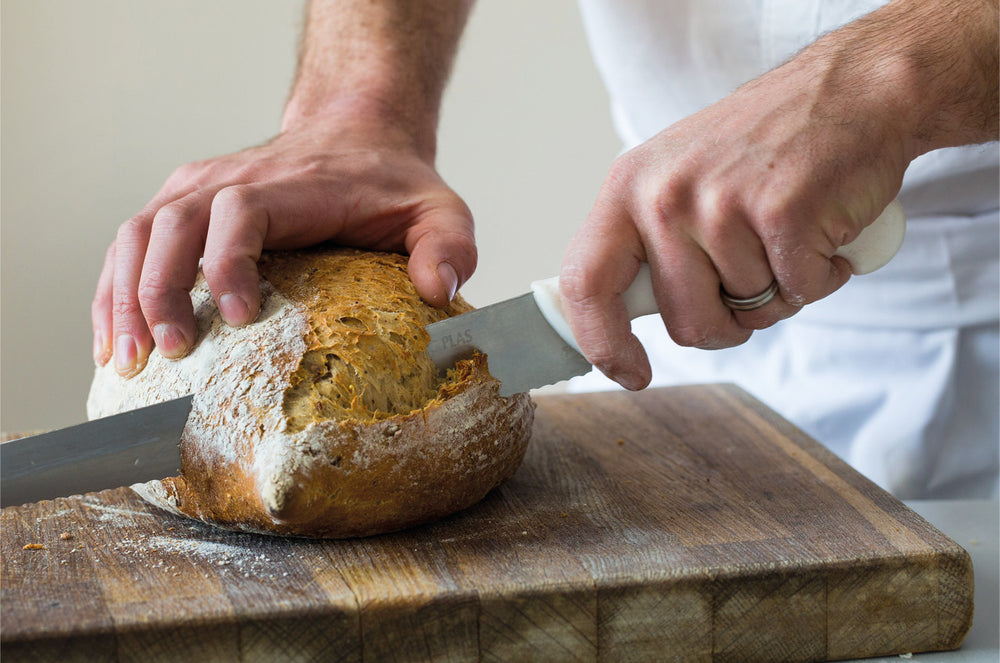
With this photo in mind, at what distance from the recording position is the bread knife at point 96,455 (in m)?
1.10

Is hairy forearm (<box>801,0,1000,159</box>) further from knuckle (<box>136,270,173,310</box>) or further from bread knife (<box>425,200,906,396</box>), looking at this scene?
knuckle (<box>136,270,173,310</box>)

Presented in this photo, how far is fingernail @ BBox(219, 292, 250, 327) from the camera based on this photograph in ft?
3.81

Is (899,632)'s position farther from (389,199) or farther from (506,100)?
(506,100)

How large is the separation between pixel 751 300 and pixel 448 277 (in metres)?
0.40

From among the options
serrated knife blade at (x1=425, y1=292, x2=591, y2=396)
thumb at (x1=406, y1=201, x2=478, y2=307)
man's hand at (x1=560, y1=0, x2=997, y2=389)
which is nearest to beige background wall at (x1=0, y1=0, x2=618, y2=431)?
thumb at (x1=406, y1=201, x2=478, y2=307)

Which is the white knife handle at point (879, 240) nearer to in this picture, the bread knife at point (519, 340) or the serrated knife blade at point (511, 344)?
the bread knife at point (519, 340)

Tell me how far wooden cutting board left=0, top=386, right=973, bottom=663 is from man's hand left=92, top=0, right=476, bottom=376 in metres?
0.27

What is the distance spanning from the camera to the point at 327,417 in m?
1.08

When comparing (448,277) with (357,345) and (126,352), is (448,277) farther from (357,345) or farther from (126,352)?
(126,352)

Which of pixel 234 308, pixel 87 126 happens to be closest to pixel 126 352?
pixel 234 308

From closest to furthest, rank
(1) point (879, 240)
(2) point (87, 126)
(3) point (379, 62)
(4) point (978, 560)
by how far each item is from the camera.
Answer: (1) point (879, 240), (4) point (978, 560), (3) point (379, 62), (2) point (87, 126)

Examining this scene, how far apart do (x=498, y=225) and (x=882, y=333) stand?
1.95 m

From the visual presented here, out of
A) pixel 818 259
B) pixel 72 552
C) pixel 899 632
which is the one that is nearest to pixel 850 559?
pixel 899 632

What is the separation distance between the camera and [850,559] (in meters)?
1.07
